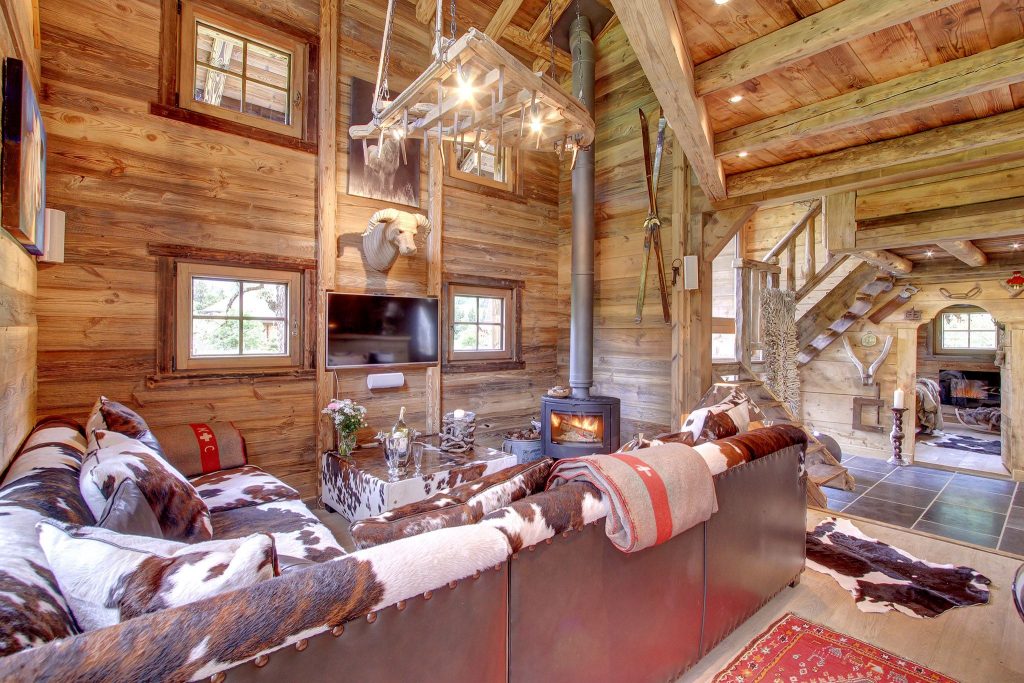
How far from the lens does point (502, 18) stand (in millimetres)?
4508

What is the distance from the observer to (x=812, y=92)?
2.95 m

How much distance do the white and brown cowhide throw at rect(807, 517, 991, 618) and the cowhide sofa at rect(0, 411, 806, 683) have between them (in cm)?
88

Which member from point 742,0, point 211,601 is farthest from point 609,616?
point 742,0

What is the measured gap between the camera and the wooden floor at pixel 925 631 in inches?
71.6

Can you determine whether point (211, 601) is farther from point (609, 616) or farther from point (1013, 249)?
point (1013, 249)

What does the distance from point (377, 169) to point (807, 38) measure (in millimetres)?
3063

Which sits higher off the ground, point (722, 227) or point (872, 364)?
point (722, 227)

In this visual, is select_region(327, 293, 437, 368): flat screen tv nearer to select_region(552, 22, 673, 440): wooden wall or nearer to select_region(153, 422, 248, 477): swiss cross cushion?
select_region(153, 422, 248, 477): swiss cross cushion

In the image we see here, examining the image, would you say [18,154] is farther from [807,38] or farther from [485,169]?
[485,169]

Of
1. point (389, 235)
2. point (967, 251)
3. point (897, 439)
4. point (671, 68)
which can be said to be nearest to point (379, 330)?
point (389, 235)

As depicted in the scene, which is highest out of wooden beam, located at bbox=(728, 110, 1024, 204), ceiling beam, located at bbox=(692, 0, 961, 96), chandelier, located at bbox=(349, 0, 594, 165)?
ceiling beam, located at bbox=(692, 0, 961, 96)

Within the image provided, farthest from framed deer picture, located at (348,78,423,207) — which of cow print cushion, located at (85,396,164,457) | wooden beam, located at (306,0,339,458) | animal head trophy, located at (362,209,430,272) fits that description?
cow print cushion, located at (85,396,164,457)

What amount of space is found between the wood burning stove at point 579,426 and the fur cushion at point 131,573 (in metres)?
3.49

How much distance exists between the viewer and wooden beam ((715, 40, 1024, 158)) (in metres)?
2.37
